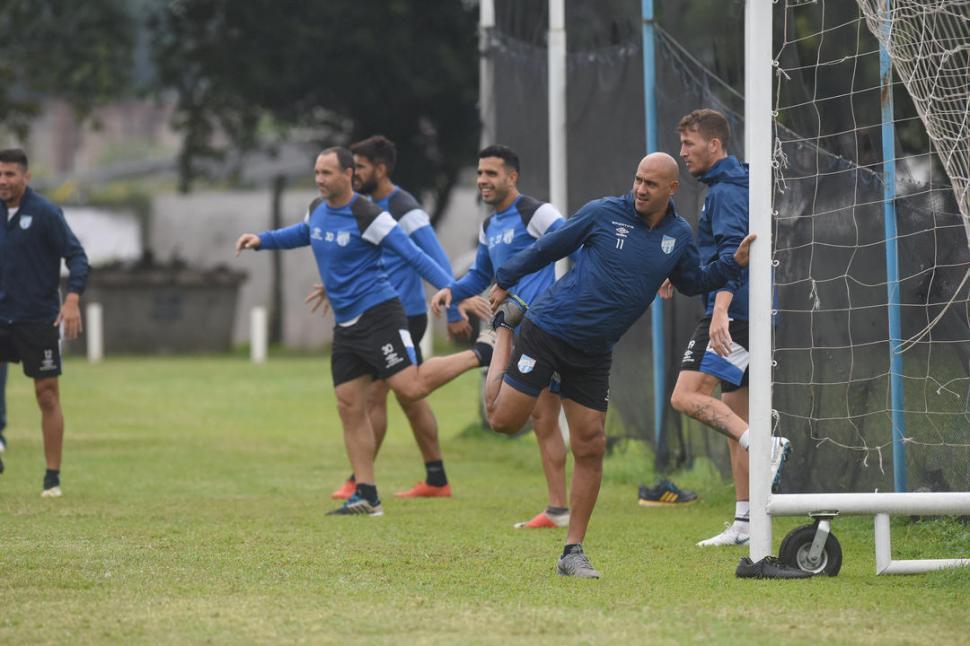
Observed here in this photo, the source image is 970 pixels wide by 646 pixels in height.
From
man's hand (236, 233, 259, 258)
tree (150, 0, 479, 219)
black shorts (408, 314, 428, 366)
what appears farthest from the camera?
tree (150, 0, 479, 219)

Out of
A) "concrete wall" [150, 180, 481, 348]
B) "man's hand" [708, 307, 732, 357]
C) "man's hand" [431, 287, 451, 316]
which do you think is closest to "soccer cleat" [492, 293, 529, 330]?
"man's hand" [431, 287, 451, 316]

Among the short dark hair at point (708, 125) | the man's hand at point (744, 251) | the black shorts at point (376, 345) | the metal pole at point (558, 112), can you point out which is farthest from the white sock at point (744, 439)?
the metal pole at point (558, 112)

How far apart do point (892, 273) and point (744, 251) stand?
4.81ft

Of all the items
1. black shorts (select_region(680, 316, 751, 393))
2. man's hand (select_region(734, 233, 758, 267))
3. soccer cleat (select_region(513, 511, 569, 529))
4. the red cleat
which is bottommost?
the red cleat

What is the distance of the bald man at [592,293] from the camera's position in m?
7.12

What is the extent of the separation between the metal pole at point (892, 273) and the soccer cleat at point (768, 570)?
4.70 ft

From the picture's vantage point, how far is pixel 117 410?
1808cm

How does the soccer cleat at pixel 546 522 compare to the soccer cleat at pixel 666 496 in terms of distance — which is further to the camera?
the soccer cleat at pixel 666 496

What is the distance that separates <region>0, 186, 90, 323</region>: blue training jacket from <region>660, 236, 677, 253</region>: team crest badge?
15.4 ft

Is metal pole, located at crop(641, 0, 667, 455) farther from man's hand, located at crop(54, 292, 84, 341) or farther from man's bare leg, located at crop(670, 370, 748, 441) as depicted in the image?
man's hand, located at crop(54, 292, 84, 341)

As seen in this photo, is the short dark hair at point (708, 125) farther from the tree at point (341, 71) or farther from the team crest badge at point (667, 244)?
the tree at point (341, 71)

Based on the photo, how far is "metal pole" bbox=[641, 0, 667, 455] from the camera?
10.9m

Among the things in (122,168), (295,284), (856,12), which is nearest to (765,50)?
(856,12)

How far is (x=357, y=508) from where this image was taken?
9.61m
